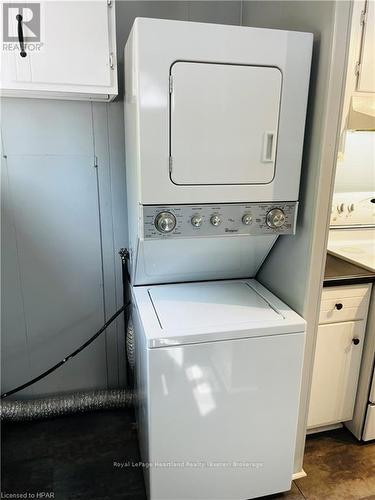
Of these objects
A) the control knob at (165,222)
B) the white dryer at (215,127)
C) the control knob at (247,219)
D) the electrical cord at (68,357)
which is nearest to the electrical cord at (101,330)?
the electrical cord at (68,357)

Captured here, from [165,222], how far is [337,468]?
5.37ft

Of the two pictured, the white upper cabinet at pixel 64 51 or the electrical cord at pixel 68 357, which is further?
the electrical cord at pixel 68 357

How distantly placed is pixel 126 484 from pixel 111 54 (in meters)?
2.04

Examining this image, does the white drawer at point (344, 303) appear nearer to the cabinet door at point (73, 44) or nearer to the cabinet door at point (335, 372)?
the cabinet door at point (335, 372)

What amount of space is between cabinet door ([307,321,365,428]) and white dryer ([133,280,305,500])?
354 millimetres

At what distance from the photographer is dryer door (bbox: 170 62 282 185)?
1.35 meters

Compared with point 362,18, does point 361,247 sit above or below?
below

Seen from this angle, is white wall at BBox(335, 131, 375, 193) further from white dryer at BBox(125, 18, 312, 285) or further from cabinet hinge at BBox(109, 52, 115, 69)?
cabinet hinge at BBox(109, 52, 115, 69)

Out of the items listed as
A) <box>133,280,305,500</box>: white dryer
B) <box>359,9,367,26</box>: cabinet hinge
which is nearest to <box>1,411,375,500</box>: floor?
<box>133,280,305,500</box>: white dryer

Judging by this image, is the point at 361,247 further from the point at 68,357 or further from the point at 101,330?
the point at 68,357

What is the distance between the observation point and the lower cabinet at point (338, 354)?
189cm

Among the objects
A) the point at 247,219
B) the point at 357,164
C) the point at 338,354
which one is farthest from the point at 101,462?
the point at 357,164

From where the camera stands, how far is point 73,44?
1562 mm

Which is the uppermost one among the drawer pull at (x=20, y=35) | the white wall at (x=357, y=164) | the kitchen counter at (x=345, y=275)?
the drawer pull at (x=20, y=35)
